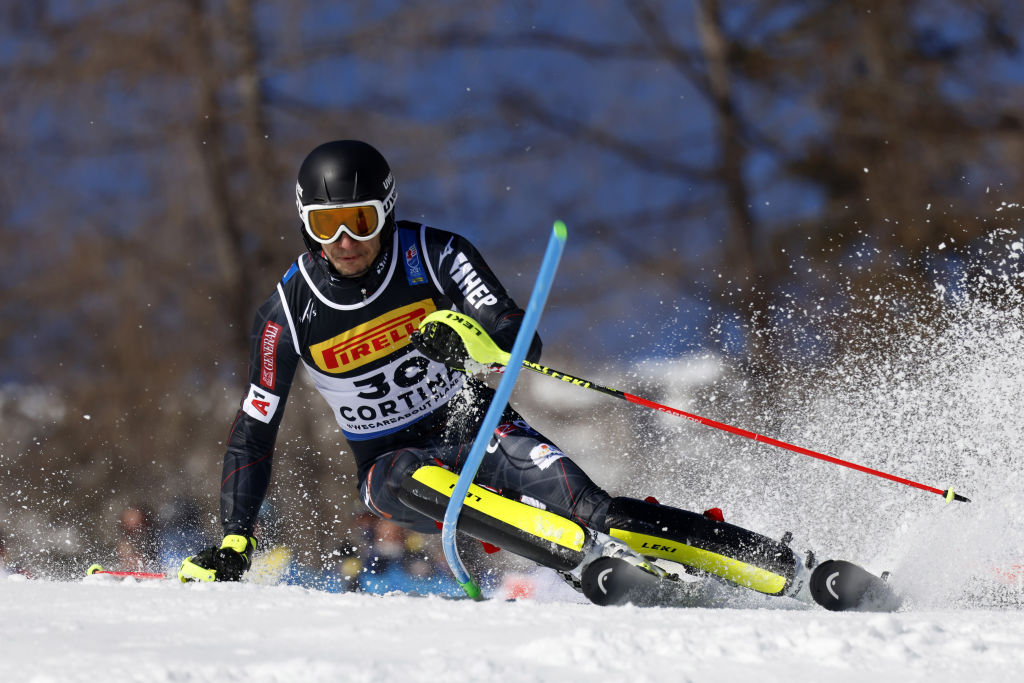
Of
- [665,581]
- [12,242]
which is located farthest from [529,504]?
[12,242]

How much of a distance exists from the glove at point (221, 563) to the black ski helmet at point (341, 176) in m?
1.09

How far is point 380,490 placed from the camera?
11.3 feet

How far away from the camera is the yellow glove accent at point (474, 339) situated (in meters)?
2.99

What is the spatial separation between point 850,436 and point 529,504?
117 inches

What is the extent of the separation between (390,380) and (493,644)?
166cm

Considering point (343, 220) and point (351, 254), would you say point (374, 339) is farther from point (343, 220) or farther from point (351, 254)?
point (343, 220)

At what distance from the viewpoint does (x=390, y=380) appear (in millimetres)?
3490

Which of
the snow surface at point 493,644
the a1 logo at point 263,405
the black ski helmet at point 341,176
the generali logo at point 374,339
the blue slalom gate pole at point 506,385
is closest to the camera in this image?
the snow surface at point 493,644

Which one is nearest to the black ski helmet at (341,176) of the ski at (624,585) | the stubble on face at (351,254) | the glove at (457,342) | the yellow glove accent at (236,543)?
the stubble on face at (351,254)

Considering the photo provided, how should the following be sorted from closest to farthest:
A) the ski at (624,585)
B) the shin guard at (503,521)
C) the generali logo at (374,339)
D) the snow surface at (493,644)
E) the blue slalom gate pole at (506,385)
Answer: the snow surface at (493,644)
the blue slalom gate pole at (506,385)
the ski at (624,585)
the shin guard at (503,521)
the generali logo at (374,339)

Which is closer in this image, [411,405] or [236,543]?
[236,543]

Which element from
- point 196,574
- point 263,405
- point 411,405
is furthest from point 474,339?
point 196,574

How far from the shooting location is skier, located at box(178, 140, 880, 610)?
119 inches

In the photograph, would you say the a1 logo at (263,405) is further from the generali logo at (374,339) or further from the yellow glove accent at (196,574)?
the yellow glove accent at (196,574)
